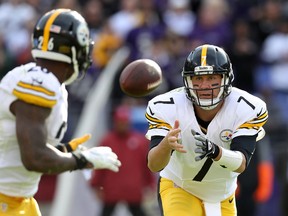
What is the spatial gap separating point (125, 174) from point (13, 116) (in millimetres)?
4395

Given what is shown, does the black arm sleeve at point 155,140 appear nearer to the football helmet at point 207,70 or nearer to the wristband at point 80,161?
the football helmet at point 207,70

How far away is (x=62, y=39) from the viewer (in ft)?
15.4

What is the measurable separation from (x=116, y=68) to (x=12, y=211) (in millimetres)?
4911

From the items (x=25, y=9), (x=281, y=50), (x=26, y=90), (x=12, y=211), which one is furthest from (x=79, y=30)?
(x=25, y=9)

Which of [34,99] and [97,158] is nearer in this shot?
[34,99]

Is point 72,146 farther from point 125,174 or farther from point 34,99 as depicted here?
point 125,174

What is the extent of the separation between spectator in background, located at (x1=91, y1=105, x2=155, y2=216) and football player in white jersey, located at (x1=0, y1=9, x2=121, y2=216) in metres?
3.91

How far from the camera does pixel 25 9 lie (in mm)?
10742

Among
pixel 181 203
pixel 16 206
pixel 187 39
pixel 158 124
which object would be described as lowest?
pixel 187 39

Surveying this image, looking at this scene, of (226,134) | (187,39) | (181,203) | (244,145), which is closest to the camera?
(244,145)

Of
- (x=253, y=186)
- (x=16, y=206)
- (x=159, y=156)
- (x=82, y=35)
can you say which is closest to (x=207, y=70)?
(x=159, y=156)

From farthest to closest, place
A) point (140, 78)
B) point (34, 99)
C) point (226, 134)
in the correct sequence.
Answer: point (140, 78) → point (226, 134) → point (34, 99)

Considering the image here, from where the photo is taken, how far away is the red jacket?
28.9 ft

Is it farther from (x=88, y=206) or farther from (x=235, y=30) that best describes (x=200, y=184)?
(x=235, y=30)
